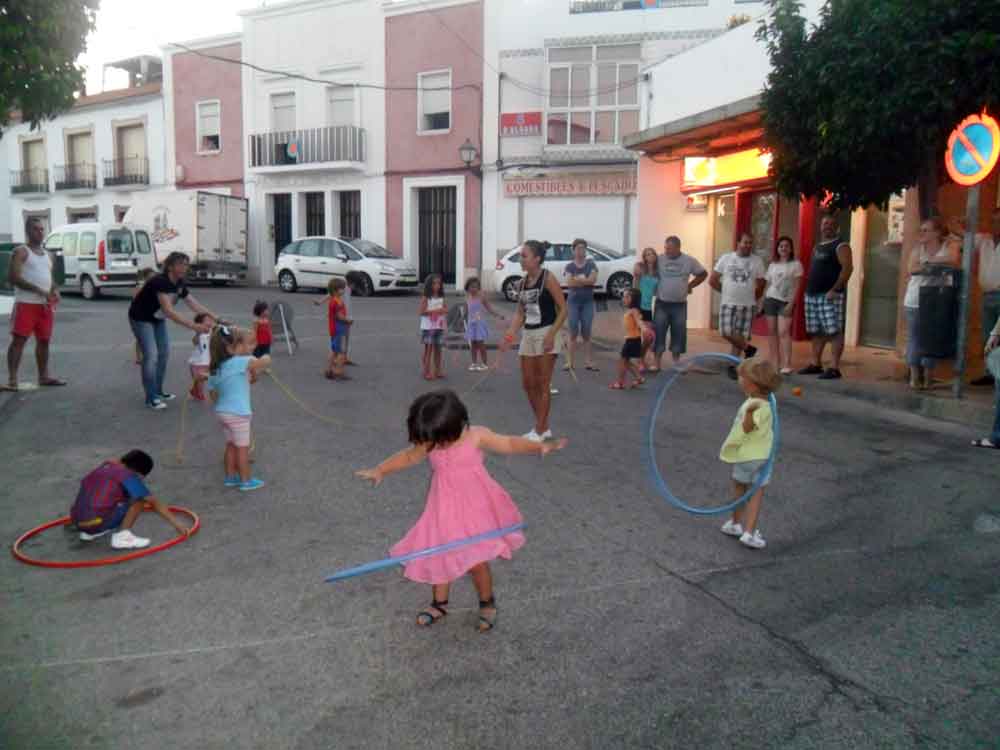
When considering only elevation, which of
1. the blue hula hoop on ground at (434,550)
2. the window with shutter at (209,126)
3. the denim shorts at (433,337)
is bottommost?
the blue hula hoop on ground at (434,550)

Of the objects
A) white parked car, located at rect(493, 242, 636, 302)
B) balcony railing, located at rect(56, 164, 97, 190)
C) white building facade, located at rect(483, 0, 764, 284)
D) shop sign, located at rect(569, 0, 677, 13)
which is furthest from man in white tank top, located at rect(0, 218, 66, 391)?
balcony railing, located at rect(56, 164, 97, 190)

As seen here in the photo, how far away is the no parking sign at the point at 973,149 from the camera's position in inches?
319

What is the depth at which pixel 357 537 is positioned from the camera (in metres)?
5.24

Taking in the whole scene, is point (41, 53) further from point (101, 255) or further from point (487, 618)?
point (101, 255)

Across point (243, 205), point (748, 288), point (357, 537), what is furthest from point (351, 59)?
point (357, 537)

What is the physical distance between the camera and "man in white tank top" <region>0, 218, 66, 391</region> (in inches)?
381

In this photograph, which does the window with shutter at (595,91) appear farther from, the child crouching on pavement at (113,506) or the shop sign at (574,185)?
the child crouching on pavement at (113,506)

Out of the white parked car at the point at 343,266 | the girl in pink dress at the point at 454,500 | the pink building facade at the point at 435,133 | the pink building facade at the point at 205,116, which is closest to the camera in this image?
the girl in pink dress at the point at 454,500

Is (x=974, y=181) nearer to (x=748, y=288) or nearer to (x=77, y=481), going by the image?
(x=748, y=288)

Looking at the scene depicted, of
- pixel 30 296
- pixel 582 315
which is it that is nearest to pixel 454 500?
pixel 30 296

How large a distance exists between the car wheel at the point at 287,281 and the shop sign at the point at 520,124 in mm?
7685

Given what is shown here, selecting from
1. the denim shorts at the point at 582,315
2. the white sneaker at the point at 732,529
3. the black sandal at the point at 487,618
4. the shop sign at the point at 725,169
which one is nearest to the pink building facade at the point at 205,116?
the shop sign at the point at 725,169

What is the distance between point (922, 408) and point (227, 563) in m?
7.10

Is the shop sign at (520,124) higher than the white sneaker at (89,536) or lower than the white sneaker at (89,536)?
higher
